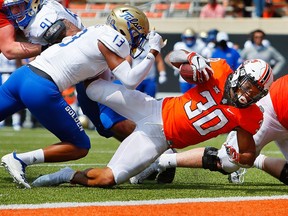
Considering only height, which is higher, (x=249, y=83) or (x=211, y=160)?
(x=249, y=83)

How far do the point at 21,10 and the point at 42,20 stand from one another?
0.57 feet

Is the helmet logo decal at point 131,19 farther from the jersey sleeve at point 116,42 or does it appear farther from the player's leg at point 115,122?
the player's leg at point 115,122

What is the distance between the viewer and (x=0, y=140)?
9797 millimetres

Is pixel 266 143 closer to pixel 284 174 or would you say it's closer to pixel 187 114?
pixel 284 174

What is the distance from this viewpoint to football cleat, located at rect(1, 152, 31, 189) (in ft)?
15.9

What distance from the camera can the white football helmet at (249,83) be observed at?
461cm

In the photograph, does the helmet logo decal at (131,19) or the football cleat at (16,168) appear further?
the helmet logo decal at (131,19)

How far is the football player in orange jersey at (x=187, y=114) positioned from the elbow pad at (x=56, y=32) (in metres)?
0.57

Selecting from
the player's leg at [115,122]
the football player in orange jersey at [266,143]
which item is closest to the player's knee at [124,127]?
the player's leg at [115,122]

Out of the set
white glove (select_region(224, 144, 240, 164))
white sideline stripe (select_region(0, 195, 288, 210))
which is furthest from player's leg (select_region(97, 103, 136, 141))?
white sideline stripe (select_region(0, 195, 288, 210))

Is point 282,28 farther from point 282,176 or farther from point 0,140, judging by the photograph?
point 282,176

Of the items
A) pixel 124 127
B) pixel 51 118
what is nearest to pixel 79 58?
pixel 51 118

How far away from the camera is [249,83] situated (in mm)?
4613

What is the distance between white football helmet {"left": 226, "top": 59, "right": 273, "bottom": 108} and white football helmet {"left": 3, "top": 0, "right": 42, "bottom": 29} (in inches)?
67.2
